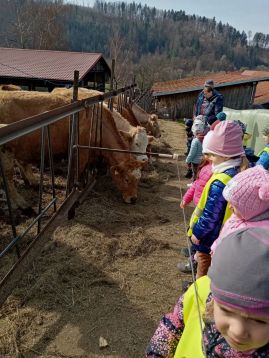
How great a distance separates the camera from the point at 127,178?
6152 millimetres

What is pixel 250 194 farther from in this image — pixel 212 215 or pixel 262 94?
pixel 262 94

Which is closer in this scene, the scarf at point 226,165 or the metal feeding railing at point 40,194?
the metal feeding railing at point 40,194

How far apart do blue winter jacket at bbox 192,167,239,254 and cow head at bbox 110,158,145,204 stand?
323 cm

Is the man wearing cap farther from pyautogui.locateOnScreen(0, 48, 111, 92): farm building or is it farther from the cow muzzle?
pyautogui.locateOnScreen(0, 48, 111, 92): farm building

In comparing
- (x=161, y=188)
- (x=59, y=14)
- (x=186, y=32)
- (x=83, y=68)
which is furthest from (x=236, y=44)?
(x=161, y=188)

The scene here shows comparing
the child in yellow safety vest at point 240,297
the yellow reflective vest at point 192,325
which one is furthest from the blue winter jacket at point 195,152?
the child in yellow safety vest at point 240,297

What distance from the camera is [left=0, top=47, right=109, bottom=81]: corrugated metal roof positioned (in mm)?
17141

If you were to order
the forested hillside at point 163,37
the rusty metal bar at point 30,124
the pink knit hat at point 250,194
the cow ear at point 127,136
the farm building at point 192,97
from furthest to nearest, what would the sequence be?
the forested hillside at point 163,37
the farm building at point 192,97
the cow ear at point 127,136
the rusty metal bar at point 30,124
the pink knit hat at point 250,194

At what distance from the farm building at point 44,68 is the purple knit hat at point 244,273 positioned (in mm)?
15133

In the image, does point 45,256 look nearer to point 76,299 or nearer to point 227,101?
point 76,299

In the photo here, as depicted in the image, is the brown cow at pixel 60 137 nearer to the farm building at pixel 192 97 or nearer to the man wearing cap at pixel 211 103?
the man wearing cap at pixel 211 103

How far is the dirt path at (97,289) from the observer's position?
2.80m

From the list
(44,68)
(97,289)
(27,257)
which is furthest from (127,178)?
(44,68)

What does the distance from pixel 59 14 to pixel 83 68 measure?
127ft
